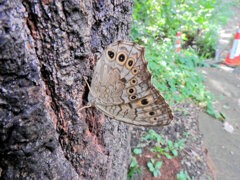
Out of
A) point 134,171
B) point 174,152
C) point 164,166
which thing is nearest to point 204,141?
point 174,152

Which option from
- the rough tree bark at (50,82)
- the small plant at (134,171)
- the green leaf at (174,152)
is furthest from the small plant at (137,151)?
the rough tree bark at (50,82)

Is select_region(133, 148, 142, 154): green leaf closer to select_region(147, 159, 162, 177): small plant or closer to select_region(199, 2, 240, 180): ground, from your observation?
Answer: select_region(147, 159, 162, 177): small plant

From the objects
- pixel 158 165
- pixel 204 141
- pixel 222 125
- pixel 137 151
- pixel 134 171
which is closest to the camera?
pixel 134 171

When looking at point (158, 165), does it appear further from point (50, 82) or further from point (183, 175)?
point (50, 82)

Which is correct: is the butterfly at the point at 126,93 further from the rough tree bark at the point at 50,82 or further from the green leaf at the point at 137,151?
the green leaf at the point at 137,151

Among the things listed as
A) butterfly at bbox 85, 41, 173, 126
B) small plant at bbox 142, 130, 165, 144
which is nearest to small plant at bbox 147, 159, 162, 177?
small plant at bbox 142, 130, 165, 144

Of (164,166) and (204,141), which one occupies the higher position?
(164,166)
